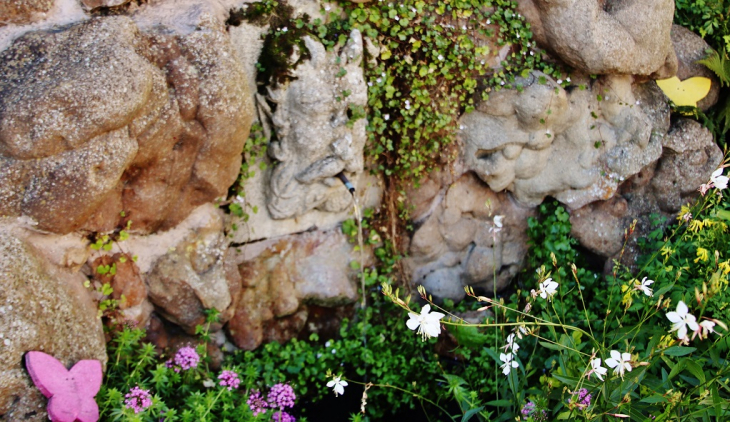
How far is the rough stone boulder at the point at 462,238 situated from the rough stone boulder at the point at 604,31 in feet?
3.31

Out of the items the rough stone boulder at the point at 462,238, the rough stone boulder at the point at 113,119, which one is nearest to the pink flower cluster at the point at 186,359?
the rough stone boulder at the point at 113,119

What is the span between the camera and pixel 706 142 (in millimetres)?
4598

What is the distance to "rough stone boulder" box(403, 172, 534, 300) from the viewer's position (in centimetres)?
434

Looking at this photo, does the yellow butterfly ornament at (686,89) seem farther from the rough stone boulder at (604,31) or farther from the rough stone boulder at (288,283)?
the rough stone boulder at (288,283)

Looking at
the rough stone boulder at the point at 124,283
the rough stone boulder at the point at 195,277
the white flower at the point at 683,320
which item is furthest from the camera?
the rough stone boulder at the point at 195,277

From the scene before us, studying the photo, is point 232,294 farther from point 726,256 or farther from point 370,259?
point 726,256

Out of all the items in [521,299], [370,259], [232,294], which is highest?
[232,294]

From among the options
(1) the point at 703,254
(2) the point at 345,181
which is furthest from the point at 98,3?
(1) the point at 703,254

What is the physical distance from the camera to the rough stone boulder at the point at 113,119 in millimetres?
2629

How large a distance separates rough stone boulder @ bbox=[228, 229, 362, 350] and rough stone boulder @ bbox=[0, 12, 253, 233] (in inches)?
30.1

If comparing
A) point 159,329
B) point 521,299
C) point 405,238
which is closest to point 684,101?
point 521,299

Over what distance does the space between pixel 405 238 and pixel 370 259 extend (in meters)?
0.28

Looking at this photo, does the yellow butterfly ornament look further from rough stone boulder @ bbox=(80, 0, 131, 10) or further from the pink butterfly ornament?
the pink butterfly ornament

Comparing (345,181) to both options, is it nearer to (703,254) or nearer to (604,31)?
(604,31)
